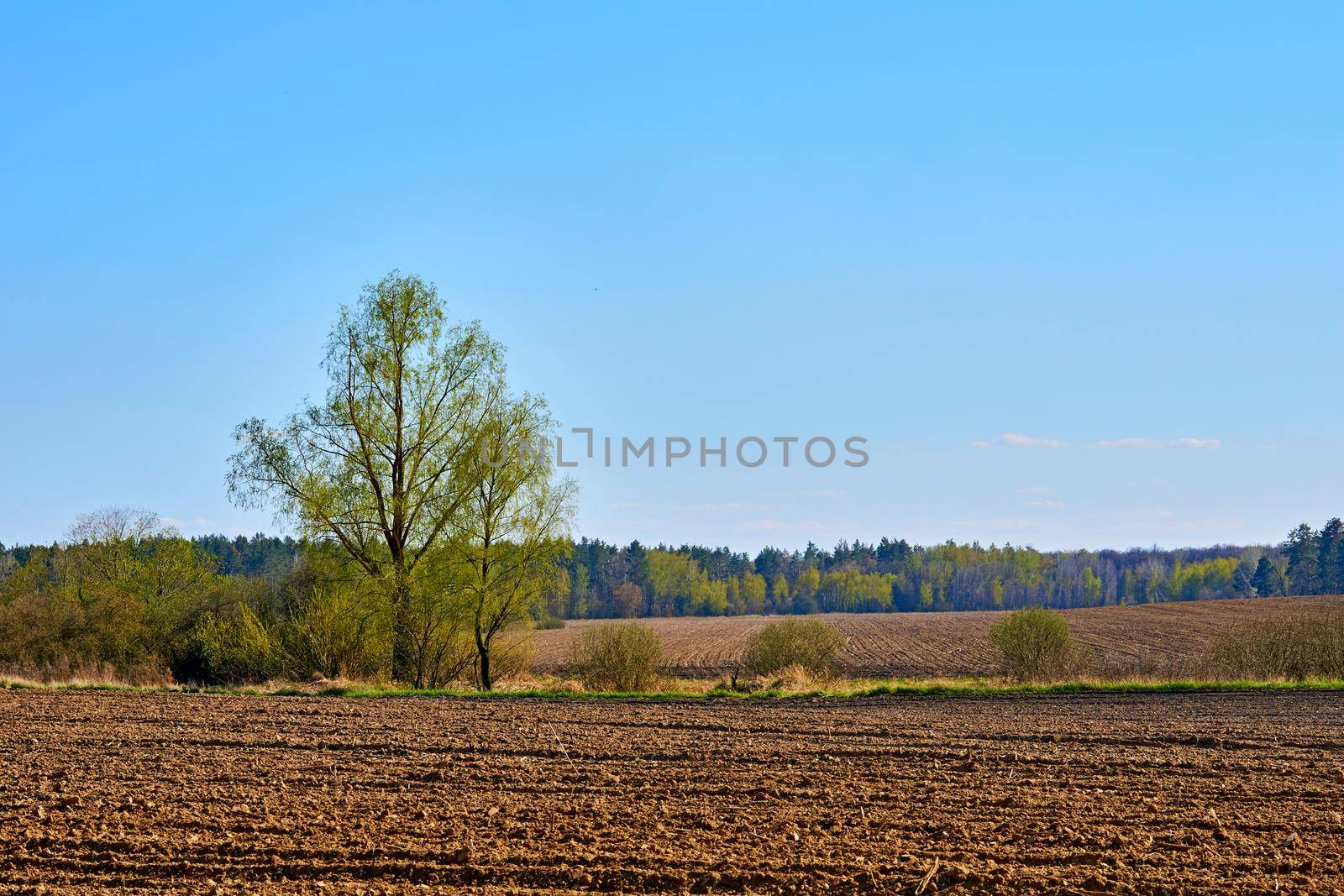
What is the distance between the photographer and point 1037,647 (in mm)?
33781

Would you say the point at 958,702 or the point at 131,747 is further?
the point at 958,702

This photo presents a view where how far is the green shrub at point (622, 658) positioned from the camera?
104ft

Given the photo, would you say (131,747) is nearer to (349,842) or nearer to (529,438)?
(349,842)

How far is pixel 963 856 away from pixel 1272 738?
10955 mm

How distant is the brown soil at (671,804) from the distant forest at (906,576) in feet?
337

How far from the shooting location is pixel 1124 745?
16.4m

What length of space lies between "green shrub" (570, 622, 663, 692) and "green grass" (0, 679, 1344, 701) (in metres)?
3.46

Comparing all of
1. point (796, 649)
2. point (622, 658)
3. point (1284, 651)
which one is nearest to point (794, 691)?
point (622, 658)

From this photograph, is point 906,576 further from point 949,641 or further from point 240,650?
point 240,650

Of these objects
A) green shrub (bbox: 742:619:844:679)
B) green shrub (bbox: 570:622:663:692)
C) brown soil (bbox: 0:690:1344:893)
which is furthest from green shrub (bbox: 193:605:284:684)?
green shrub (bbox: 742:619:844:679)

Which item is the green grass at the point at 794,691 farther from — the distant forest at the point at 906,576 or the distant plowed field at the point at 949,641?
the distant forest at the point at 906,576

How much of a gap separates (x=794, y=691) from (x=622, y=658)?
20.9 feet

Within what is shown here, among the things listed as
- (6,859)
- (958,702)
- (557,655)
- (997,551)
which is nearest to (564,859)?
(6,859)

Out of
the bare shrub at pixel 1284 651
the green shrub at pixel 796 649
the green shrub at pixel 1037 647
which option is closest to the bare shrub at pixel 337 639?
the green shrub at pixel 796 649
